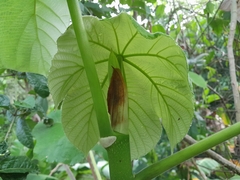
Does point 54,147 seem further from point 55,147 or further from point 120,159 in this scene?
point 120,159

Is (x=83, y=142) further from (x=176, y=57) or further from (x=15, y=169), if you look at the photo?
(x=176, y=57)

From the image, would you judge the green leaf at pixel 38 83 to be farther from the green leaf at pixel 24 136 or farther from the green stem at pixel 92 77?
the green stem at pixel 92 77

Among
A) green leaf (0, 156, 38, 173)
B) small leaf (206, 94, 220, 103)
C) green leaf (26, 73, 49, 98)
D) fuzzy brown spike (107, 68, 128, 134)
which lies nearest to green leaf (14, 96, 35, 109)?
green leaf (26, 73, 49, 98)

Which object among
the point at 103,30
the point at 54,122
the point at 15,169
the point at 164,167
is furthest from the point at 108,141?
the point at 54,122

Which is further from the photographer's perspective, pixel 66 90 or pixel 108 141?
pixel 66 90

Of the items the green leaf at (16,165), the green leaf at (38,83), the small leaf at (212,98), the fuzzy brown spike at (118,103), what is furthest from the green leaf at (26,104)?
the small leaf at (212,98)

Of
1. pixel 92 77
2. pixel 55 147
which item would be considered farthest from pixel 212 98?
pixel 92 77
